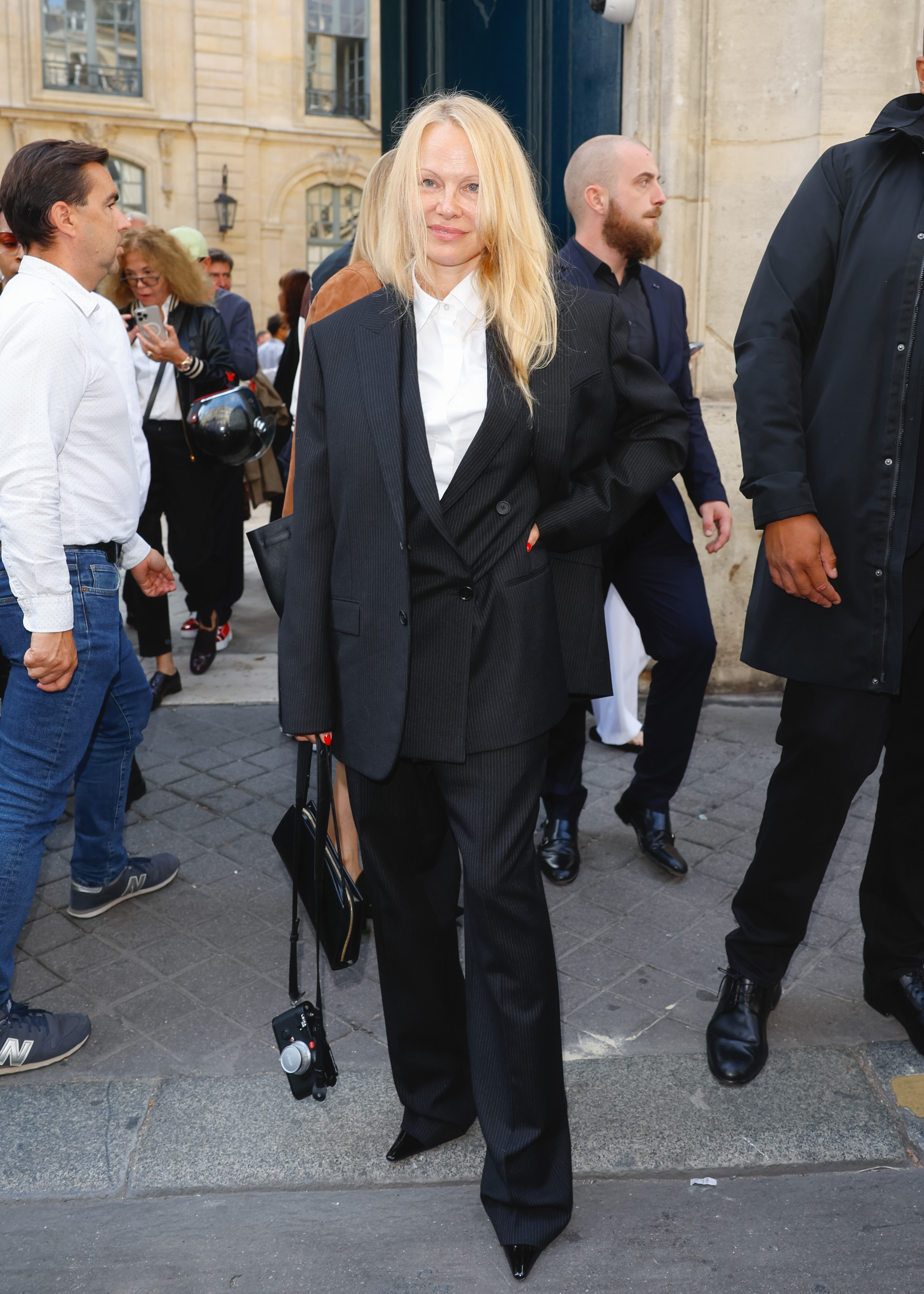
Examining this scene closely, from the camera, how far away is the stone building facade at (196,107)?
26453mm

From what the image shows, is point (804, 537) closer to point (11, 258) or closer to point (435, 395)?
point (435, 395)

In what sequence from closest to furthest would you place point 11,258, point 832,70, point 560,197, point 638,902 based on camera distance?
1. point 638,902
2. point 11,258
3. point 832,70
4. point 560,197

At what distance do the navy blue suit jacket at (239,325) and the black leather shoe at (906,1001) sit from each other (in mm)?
4692

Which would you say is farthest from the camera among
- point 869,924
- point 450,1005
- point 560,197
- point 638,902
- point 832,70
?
point 560,197

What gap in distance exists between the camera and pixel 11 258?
4.85 m

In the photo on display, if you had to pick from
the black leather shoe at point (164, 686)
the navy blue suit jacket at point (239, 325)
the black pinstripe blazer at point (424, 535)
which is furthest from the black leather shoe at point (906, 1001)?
the navy blue suit jacket at point (239, 325)

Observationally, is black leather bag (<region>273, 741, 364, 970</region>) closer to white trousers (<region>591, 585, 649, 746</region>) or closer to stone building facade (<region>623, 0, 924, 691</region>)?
white trousers (<region>591, 585, 649, 746</region>)

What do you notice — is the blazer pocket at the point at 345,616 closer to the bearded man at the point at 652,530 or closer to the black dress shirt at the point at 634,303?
the bearded man at the point at 652,530

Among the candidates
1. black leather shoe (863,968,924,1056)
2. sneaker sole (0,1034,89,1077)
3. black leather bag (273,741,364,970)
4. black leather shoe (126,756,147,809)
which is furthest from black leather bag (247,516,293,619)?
black leather shoe (126,756,147,809)

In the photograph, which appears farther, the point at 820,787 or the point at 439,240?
the point at 820,787

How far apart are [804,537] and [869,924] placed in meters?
1.08

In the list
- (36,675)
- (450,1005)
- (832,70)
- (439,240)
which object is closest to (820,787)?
(450,1005)

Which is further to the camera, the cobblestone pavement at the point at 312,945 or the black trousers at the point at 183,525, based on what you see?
the black trousers at the point at 183,525

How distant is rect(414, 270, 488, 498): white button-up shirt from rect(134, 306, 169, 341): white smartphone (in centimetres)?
351
